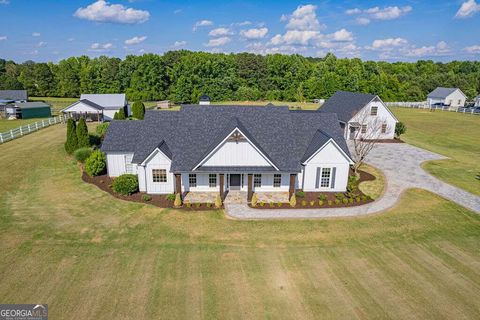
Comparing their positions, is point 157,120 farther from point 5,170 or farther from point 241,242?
point 5,170

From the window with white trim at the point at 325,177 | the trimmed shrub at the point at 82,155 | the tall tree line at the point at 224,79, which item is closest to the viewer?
the window with white trim at the point at 325,177

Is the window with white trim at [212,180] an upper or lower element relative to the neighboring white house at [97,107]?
lower

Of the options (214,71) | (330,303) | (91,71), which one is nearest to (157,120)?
(330,303)

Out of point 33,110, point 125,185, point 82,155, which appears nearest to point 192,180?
point 125,185

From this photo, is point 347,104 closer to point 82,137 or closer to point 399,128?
point 399,128

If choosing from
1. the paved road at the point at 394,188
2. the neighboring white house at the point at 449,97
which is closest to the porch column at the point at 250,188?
the paved road at the point at 394,188

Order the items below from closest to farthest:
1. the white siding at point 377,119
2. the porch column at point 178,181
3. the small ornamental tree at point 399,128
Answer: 1. the porch column at point 178,181
2. the white siding at point 377,119
3. the small ornamental tree at point 399,128

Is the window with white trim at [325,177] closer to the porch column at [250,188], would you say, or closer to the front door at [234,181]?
the porch column at [250,188]
